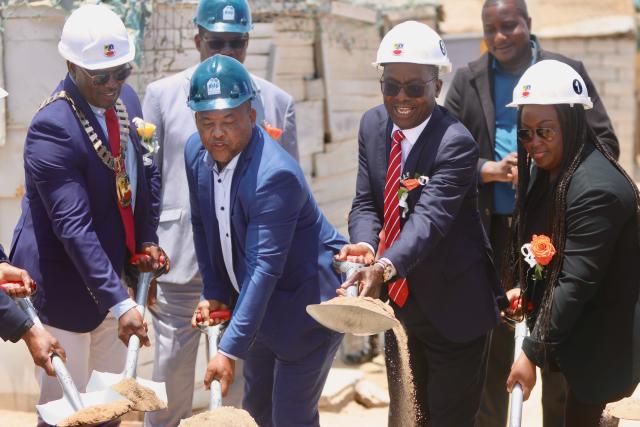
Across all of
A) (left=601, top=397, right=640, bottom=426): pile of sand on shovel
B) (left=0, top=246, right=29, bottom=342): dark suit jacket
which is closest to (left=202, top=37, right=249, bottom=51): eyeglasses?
(left=0, top=246, right=29, bottom=342): dark suit jacket

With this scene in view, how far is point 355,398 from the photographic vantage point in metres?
7.64

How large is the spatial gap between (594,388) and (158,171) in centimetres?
227

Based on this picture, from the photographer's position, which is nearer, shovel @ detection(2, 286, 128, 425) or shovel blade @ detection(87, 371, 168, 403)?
shovel @ detection(2, 286, 128, 425)

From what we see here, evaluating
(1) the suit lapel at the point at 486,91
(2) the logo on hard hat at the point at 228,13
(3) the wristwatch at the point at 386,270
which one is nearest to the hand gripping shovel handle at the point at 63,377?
(3) the wristwatch at the point at 386,270

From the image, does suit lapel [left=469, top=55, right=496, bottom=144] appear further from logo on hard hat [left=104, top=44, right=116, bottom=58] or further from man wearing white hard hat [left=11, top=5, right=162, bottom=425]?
logo on hard hat [left=104, top=44, right=116, bottom=58]

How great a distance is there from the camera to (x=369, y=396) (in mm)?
7539

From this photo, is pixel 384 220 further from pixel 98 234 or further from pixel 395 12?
pixel 395 12

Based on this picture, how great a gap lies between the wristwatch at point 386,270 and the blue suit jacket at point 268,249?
30cm

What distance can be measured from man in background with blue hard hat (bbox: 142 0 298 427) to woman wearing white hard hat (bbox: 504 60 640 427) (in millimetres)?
1594

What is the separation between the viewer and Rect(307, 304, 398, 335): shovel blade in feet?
12.9

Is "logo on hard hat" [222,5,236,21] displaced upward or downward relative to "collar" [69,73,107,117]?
upward

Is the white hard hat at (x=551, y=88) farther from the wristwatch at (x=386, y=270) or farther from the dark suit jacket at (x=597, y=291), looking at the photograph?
the wristwatch at (x=386, y=270)

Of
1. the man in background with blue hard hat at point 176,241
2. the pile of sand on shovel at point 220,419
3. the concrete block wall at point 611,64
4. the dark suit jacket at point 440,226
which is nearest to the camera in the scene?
the pile of sand on shovel at point 220,419

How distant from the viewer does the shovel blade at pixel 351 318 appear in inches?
155
